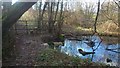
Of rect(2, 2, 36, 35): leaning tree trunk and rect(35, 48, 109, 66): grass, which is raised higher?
rect(2, 2, 36, 35): leaning tree trunk

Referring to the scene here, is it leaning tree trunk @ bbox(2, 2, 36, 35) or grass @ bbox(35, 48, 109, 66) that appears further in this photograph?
grass @ bbox(35, 48, 109, 66)

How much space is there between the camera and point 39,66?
14.5 ft

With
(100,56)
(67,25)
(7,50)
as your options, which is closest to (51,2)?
(67,25)

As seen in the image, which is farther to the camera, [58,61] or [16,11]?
[58,61]

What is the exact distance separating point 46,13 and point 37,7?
808 mm

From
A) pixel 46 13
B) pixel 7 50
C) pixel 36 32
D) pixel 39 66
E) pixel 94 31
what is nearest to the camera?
pixel 39 66

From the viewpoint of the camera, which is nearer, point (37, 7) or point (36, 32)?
point (36, 32)

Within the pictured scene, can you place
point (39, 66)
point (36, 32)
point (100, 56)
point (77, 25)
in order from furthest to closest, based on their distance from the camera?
point (77, 25) → point (36, 32) → point (100, 56) → point (39, 66)

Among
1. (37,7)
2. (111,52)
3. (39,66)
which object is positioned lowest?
(111,52)

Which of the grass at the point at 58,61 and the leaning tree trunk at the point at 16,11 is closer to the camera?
the leaning tree trunk at the point at 16,11

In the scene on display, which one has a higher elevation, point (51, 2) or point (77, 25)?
point (51, 2)

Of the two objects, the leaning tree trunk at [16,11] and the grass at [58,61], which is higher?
the leaning tree trunk at [16,11]

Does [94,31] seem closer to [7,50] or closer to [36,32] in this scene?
[36,32]

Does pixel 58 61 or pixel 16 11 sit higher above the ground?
pixel 16 11
